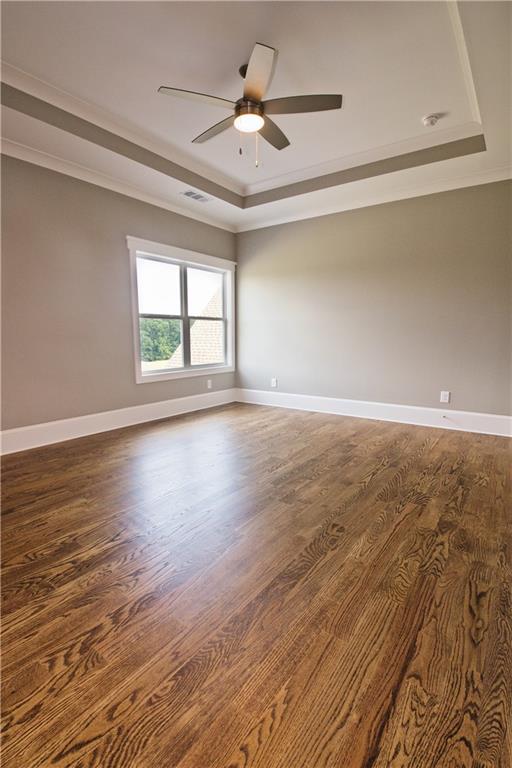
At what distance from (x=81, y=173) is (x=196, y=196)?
132 centimetres

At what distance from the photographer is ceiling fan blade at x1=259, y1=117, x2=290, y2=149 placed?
2.59 meters

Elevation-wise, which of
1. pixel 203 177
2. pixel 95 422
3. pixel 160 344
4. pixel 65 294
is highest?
pixel 203 177

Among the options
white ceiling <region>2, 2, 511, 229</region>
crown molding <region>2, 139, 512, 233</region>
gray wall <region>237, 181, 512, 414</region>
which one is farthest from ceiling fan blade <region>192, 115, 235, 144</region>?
gray wall <region>237, 181, 512, 414</region>

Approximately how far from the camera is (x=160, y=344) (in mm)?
4727

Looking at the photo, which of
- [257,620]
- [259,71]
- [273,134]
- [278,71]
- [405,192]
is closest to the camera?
[257,620]

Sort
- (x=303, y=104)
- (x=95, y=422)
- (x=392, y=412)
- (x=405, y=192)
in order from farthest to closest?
(x=392, y=412) → (x=405, y=192) → (x=95, y=422) → (x=303, y=104)

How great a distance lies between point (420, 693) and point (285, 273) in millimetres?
4918

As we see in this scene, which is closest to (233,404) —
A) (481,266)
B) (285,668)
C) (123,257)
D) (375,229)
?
(123,257)

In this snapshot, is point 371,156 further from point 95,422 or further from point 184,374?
point 95,422

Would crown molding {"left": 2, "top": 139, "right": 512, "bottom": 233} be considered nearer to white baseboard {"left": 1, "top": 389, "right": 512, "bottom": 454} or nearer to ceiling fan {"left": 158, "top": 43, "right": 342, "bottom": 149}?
ceiling fan {"left": 158, "top": 43, "right": 342, "bottom": 149}

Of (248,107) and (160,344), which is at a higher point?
(248,107)

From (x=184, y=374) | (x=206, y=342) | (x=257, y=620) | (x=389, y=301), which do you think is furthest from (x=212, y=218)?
(x=257, y=620)

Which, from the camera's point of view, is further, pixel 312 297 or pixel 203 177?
pixel 312 297

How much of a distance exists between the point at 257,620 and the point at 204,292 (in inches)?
187
